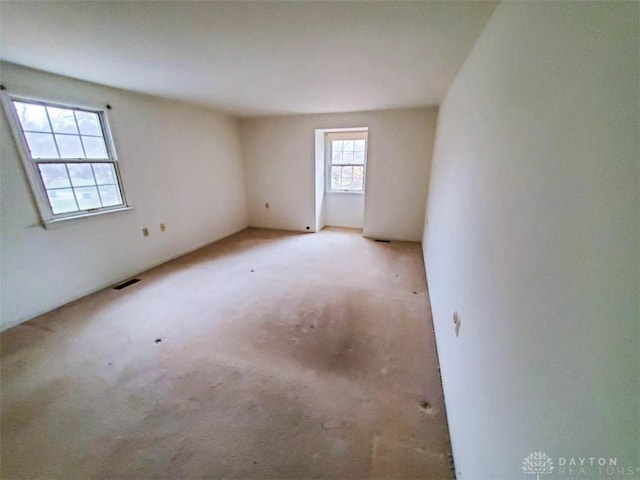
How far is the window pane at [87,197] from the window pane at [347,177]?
395cm

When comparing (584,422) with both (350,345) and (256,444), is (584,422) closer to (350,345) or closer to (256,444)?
(256,444)

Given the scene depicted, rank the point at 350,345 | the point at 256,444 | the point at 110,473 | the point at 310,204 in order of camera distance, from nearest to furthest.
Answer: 1. the point at 110,473
2. the point at 256,444
3. the point at 350,345
4. the point at 310,204

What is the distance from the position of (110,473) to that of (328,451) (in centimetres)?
106

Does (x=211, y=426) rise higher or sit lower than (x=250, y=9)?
Result: lower

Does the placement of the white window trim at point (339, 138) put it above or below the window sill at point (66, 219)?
above

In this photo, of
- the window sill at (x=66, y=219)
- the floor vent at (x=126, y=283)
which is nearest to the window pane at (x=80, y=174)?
the window sill at (x=66, y=219)

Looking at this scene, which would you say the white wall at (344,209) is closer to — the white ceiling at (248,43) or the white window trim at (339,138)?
the white window trim at (339,138)

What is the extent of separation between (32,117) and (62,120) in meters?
0.24

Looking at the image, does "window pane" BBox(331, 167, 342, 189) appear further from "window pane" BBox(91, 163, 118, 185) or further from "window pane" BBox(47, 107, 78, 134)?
"window pane" BBox(47, 107, 78, 134)

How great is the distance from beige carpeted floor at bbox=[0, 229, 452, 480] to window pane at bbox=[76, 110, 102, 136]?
69.8 inches

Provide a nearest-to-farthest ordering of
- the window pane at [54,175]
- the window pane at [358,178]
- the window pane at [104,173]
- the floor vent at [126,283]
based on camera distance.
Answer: the window pane at [54,175]
the window pane at [104,173]
the floor vent at [126,283]
the window pane at [358,178]

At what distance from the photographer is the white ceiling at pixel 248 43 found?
135 centimetres

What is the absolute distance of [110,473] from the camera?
3.90 feet

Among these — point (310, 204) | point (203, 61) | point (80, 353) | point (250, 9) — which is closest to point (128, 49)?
point (203, 61)
